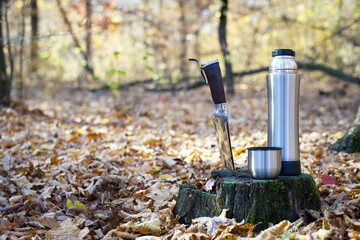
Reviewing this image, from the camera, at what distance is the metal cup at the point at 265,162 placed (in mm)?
2375

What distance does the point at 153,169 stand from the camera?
3648 mm

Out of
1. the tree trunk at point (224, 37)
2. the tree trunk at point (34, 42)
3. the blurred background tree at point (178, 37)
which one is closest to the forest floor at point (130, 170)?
the tree trunk at point (224, 37)

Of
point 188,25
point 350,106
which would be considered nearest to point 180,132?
point 350,106

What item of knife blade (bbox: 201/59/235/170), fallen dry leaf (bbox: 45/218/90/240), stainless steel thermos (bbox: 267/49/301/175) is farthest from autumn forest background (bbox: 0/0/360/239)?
stainless steel thermos (bbox: 267/49/301/175)

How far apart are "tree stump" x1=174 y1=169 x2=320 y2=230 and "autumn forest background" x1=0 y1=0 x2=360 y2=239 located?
0.33 ft

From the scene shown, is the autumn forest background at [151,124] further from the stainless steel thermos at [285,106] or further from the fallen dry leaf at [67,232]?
the stainless steel thermos at [285,106]

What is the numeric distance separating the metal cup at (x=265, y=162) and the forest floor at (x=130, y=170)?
14.7 inches

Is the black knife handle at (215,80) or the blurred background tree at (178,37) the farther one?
the blurred background tree at (178,37)

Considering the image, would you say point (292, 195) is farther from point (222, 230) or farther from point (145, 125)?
point (145, 125)

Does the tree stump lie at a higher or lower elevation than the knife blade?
lower

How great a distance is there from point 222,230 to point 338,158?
2.09 metres

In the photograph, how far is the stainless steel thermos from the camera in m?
2.52

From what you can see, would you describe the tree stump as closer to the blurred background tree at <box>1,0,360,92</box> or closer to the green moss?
the green moss

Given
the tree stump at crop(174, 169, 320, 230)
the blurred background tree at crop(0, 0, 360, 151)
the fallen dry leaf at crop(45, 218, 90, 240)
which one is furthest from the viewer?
the blurred background tree at crop(0, 0, 360, 151)
